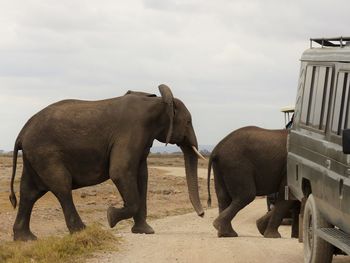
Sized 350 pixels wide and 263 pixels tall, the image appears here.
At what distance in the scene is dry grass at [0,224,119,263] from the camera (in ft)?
41.6

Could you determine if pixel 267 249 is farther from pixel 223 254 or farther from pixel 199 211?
pixel 199 211

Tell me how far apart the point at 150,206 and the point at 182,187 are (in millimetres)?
7259

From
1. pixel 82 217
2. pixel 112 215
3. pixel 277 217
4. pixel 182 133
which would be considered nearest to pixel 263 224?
pixel 277 217

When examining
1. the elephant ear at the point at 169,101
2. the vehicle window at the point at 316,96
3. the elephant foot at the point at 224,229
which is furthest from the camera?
the elephant ear at the point at 169,101

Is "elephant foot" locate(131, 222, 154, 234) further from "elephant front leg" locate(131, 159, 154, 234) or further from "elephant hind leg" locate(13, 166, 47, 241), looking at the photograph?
"elephant hind leg" locate(13, 166, 47, 241)

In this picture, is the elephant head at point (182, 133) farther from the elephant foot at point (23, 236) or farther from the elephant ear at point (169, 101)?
the elephant foot at point (23, 236)

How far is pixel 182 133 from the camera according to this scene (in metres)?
17.3

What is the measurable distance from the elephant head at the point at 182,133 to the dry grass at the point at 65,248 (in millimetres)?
3232

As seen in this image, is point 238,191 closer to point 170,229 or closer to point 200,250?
point 170,229

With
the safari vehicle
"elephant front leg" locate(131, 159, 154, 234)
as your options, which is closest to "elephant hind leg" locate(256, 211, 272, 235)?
"elephant front leg" locate(131, 159, 154, 234)

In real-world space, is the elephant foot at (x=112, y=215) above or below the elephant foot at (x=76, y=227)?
above

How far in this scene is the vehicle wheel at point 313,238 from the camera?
34.3 ft

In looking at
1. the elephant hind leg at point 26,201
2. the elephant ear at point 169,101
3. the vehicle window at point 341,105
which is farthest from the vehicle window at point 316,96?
the elephant hind leg at point 26,201

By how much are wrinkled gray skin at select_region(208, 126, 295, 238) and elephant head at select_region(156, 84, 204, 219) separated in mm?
484
